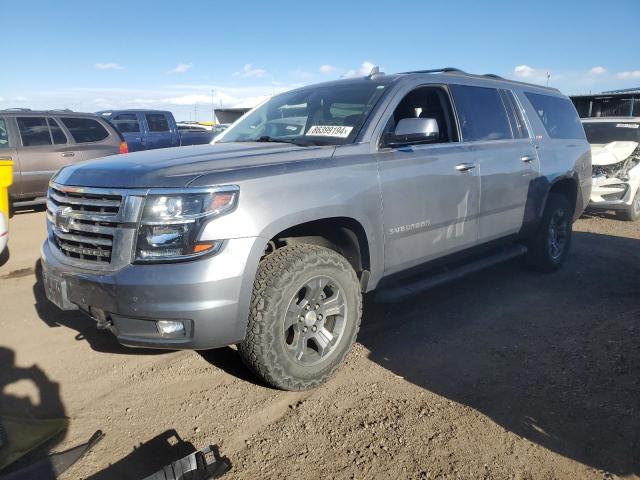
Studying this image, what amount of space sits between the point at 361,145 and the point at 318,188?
562mm

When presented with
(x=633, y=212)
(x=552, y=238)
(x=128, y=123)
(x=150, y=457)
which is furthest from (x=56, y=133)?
(x=633, y=212)

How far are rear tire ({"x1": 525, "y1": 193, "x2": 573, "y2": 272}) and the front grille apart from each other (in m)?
4.24

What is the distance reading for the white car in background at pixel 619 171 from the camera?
8375 millimetres

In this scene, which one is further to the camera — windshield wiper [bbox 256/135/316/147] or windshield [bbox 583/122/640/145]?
windshield [bbox 583/122/640/145]

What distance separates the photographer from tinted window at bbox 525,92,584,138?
5.25m

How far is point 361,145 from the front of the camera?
3379 mm

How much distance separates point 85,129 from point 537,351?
8.69 metres

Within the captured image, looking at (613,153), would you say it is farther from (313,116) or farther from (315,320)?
(315,320)

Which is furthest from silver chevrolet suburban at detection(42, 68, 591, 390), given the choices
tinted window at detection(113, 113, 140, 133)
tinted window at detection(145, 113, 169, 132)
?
tinted window at detection(145, 113, 169, 132)

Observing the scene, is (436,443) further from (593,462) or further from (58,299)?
(58,299)

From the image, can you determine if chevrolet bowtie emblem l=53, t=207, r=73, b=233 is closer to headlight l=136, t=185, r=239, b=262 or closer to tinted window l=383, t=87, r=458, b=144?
headlight l=136, t=185, r=239, b=262

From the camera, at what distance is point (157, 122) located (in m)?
14.0

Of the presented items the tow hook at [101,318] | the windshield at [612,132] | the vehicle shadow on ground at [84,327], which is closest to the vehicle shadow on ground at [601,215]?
the windshield at [612,132]

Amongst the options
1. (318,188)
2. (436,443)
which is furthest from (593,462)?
(318,188)
